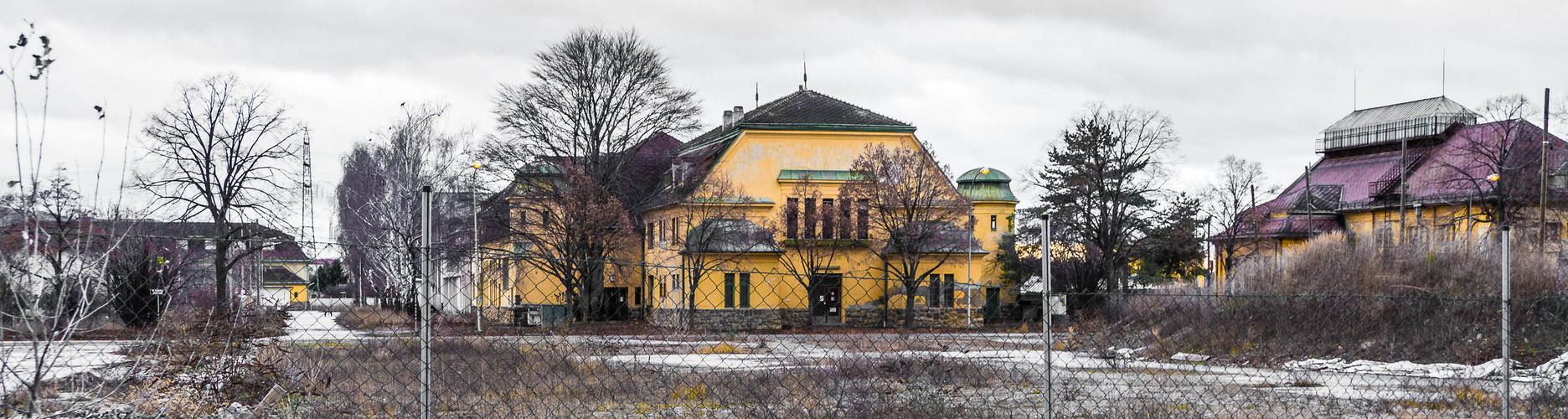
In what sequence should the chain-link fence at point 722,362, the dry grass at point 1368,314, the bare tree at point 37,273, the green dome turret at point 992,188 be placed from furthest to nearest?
the green dome turret at point 992,188 < the dry grass at point 1368,314 < the chain-link fence at point 722,362 < the bare tree at point 37,273

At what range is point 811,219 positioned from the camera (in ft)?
151

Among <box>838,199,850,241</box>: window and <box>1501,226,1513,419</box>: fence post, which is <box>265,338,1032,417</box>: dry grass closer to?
<box>1501,226,1513,419</box>: fence post

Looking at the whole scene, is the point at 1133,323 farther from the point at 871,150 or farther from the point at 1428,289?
the point at 871,150

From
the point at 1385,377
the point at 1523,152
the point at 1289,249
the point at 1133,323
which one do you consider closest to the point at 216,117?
the point at 1133,323

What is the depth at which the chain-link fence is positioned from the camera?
26.3 ft

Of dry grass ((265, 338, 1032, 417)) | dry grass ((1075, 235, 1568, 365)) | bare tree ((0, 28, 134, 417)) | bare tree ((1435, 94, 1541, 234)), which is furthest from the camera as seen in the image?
bare tree ((1435, 94, 1541, 234))

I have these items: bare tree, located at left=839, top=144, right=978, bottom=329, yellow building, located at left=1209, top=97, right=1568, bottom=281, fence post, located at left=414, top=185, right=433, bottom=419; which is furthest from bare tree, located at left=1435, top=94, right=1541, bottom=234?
fence post, located at left=414, top=185, right=433, bottom=419

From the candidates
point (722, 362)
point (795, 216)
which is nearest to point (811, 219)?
point (795, 216)

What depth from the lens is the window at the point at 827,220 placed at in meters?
46.4

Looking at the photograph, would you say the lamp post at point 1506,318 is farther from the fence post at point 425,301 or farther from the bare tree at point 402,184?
the bare tree at point 402,184

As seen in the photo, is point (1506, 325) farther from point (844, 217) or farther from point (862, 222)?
point (862, 222)

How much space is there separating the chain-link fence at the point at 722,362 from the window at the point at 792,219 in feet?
69.6

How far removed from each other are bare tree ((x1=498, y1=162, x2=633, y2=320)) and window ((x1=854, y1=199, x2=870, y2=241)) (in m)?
9.06

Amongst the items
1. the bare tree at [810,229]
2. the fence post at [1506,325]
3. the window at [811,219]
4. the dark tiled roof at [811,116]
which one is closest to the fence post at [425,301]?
the fence post at [1506,325]
